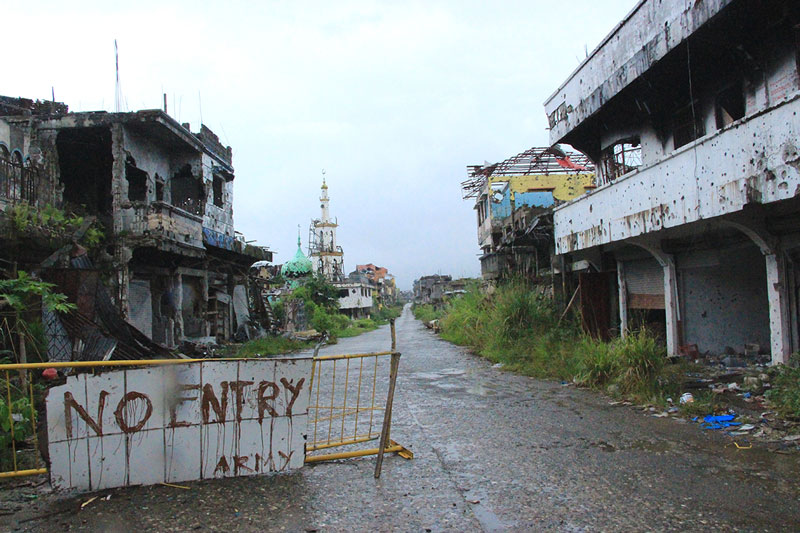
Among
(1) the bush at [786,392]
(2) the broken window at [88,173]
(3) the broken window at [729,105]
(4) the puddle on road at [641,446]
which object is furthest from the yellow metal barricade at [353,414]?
(2) the broken window at [88,173]

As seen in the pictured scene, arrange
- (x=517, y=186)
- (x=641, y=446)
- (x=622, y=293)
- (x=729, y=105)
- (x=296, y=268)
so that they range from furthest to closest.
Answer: (x=296, y=268), (x=517, y=186), (x=622, y=293), (x=729, y=105), (x=641, y=446)

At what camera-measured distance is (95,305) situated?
347 inches

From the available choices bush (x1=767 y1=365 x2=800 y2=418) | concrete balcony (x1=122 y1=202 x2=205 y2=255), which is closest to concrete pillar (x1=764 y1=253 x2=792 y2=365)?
bush (x1=767 y1=365 x2=800 y2=418)

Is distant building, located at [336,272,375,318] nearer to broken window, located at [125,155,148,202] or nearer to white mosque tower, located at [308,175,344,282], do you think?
white mosque tower, located at [308,175,344,282]

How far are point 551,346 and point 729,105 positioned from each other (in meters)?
6.00

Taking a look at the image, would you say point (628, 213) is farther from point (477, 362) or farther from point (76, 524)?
point (76, 524)

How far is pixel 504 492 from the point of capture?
4.23 metres

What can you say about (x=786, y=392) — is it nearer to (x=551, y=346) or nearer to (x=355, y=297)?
(x=551, y=346)

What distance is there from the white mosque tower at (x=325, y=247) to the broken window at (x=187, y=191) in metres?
47.3

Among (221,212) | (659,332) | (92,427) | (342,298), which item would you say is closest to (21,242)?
(92,427)

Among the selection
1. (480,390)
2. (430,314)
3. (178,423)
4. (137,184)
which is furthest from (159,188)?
(430,314)

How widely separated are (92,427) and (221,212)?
15.7 meters

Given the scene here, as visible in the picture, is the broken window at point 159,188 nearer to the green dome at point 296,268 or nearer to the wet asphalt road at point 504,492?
the wet asphalt road at point 504,492

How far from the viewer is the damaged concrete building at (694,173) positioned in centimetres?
693
